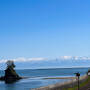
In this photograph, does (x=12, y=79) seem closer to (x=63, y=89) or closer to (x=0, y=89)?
(x=0, y=89)

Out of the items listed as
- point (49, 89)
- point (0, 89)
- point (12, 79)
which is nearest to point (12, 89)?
point (0, 89)

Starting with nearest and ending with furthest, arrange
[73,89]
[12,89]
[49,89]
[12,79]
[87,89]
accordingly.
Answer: [87,89]
[73,89]
[49,89]
[12,89]
[12,79]

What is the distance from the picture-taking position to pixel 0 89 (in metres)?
127

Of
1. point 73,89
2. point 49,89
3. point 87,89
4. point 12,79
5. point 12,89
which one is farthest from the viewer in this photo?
point 12,79

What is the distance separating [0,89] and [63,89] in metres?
50.5

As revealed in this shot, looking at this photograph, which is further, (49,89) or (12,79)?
(12,79)

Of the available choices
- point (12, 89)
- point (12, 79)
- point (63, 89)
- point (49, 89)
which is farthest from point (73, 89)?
point (12, 79)

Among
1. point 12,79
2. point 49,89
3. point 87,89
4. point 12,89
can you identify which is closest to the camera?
point 87,89

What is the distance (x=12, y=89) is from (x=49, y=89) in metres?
38.6

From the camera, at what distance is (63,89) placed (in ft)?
295

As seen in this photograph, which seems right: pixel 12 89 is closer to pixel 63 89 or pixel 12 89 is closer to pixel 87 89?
pixel 63 89

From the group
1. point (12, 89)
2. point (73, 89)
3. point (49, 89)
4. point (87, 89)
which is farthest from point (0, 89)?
point (87, 89)

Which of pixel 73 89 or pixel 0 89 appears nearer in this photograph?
pixel 73 89

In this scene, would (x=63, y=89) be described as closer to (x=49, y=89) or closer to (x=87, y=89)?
(x=49, y=89)
